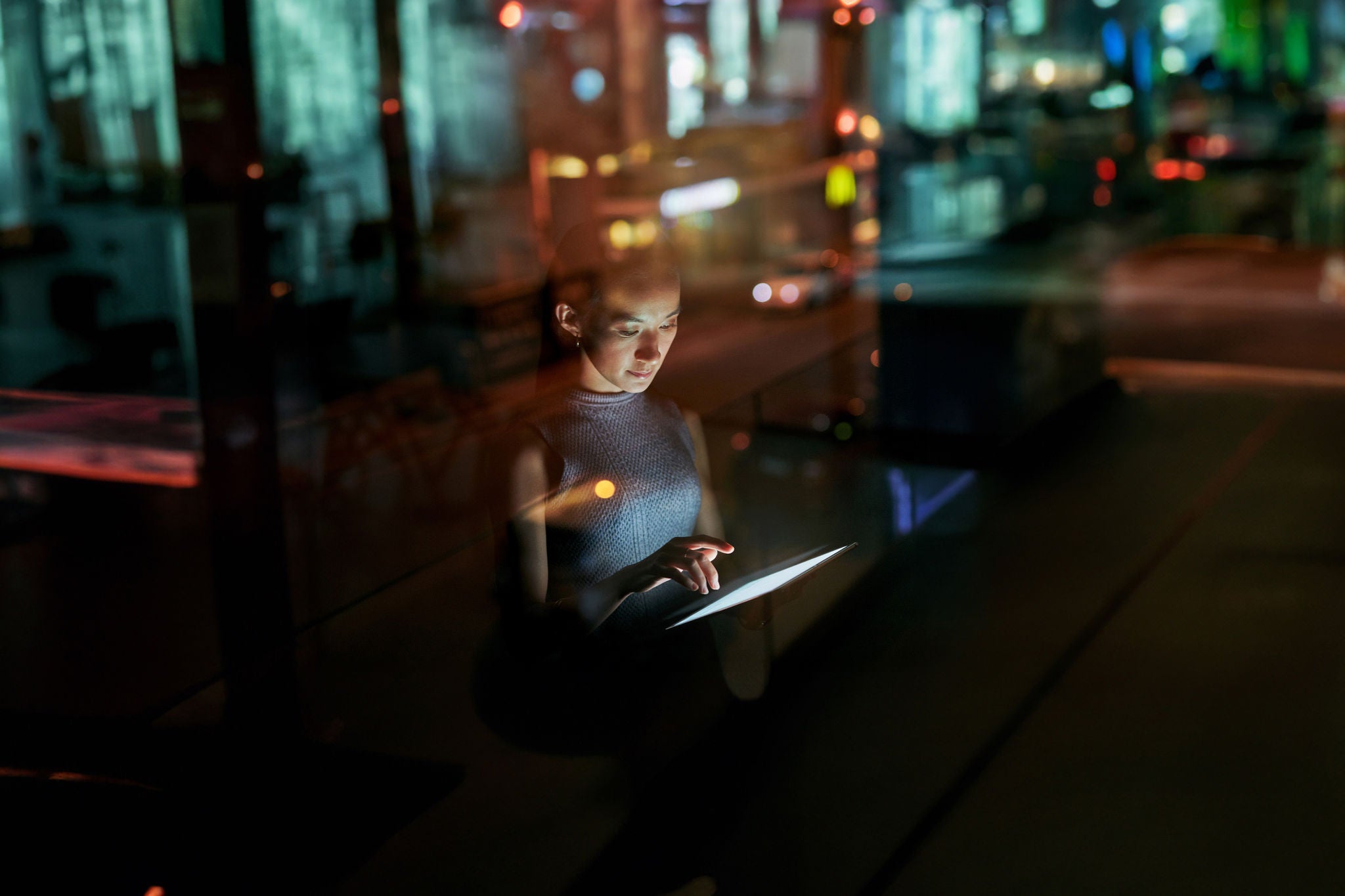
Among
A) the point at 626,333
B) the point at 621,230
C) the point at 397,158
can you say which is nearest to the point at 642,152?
the point at 621,230

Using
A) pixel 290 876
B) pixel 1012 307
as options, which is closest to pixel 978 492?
pixel 1012 307

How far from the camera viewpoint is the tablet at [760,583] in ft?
6.70

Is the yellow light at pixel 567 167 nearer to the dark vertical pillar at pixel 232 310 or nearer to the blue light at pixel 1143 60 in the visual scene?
the dark vertical pillar at pixel 232 310

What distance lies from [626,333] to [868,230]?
11.9 meters

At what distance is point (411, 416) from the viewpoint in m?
6.95

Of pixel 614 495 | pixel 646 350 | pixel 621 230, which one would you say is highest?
pixel 621 230

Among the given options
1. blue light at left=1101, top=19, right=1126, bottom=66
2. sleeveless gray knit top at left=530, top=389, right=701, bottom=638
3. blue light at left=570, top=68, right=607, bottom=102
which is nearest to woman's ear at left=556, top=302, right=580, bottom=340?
sleeveless gray knit top at left=530, top=389, right=701, bottom=638

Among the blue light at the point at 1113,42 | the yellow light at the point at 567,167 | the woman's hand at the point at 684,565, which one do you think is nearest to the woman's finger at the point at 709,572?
the woman's hand at the point at 684,565

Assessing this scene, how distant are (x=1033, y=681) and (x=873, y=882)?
1.26 meters

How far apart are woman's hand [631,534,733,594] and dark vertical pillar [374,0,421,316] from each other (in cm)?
674

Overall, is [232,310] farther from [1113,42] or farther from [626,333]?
[1113,42]

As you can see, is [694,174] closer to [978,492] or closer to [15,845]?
[978,492]

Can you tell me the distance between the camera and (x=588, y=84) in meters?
11.7

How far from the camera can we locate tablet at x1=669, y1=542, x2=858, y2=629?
6.70 feet
